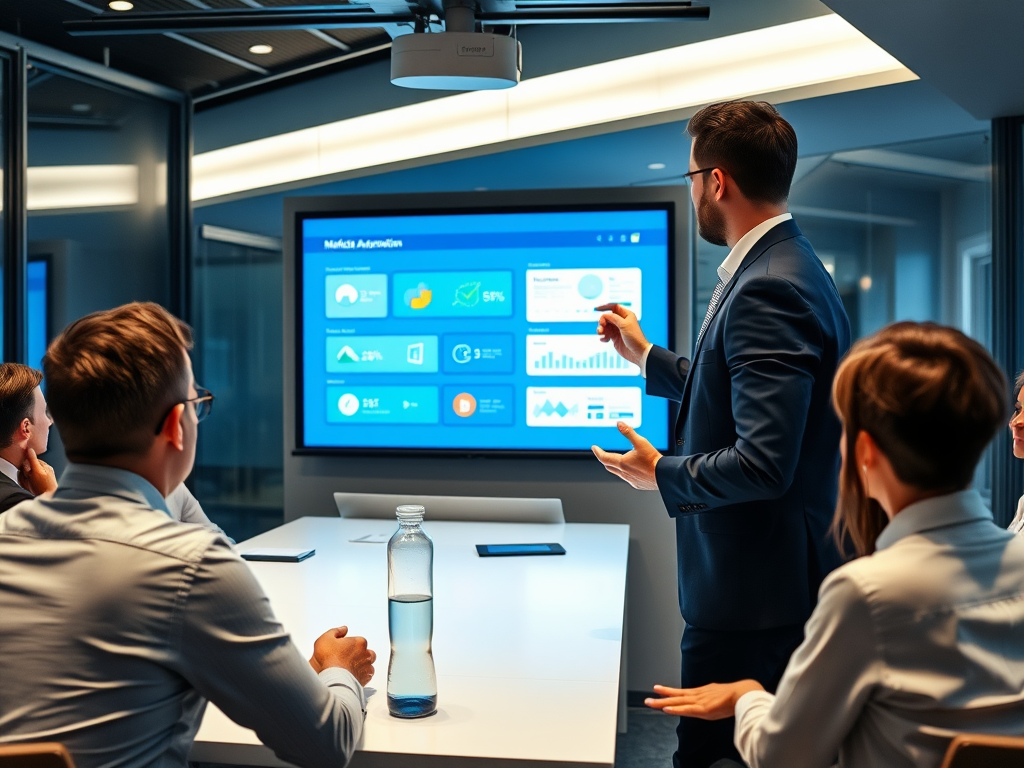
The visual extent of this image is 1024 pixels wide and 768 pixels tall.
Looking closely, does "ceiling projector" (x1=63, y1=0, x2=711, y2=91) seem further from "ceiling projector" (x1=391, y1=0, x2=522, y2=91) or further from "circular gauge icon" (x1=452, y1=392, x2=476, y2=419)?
"circular gauge icon" (x1=452, y1=392, x2=476, y2=419)

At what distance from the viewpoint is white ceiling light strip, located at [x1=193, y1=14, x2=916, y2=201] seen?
3840mm

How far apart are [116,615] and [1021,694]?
104cm

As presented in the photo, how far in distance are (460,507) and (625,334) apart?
4.35ft

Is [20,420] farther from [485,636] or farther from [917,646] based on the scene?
[917,646]

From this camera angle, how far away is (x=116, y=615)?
1.08 m

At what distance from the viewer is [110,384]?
115 centimetres

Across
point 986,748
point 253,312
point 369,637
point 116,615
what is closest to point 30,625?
point 116,615

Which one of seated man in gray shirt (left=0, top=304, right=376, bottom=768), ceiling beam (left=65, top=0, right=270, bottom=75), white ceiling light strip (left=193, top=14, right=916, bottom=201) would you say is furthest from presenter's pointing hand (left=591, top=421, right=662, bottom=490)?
ceiling beam (left=65, top=0, right=270, bottom=75)

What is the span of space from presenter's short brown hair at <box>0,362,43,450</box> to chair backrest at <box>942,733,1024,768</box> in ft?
6.76

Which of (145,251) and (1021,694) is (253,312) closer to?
(145,251)

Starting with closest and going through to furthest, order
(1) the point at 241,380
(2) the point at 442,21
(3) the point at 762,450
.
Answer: (3) the point at 762,450 → (2) the point at 442,21 → (1) the point at 241,380

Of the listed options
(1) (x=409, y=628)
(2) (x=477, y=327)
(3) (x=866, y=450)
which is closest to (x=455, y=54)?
(2) (x=477, y=327)

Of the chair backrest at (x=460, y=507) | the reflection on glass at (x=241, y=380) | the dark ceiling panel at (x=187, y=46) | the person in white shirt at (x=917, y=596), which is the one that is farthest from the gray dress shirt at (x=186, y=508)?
the reflection on glass at (x=241, y=380)

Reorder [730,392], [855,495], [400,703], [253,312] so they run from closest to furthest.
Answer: [855,495]
[400,703]
[730,392]
[253,312]
